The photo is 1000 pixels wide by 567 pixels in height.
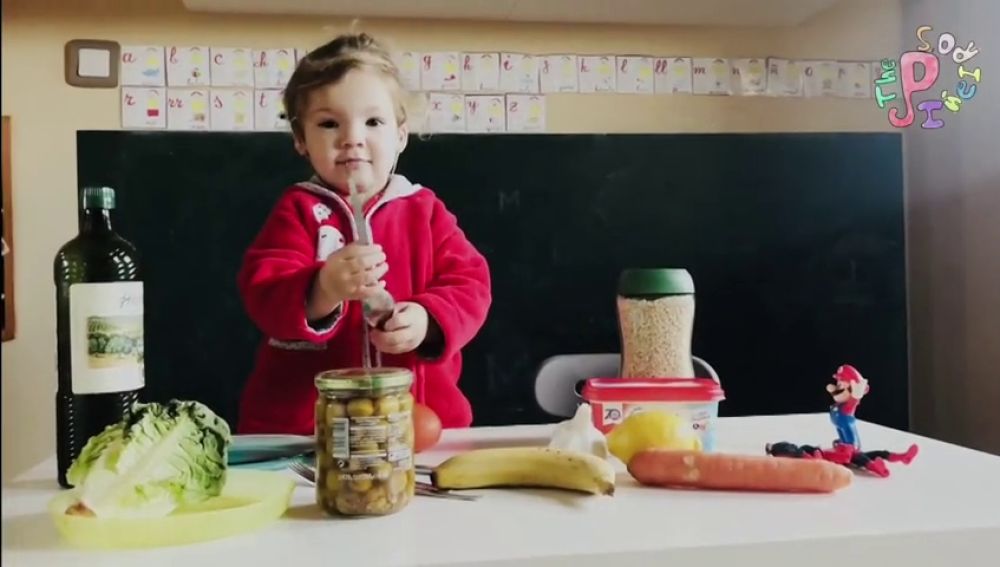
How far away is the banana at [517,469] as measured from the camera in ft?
2.24

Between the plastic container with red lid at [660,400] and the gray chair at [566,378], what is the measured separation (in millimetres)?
660

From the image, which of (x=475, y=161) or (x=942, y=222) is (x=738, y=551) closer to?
(x=475, y=161)

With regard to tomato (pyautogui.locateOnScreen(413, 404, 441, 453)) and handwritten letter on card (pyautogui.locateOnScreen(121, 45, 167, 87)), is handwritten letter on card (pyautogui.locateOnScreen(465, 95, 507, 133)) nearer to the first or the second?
handwritten letter on card (pyautogui.locateOnScreen(121, 45, 167, 87))

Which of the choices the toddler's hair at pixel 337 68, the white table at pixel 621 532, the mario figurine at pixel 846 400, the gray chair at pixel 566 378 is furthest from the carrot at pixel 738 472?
the gray chair at pixel 566 378

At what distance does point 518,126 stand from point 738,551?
158 centimetres

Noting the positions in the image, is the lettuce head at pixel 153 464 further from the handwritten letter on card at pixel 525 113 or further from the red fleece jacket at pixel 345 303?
the handwritten letter on card at pixel 525 113

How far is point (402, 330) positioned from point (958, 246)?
1601 mm

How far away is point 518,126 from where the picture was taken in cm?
205

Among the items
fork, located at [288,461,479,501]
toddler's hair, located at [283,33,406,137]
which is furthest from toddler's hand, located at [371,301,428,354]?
toddler's hair, located at [283,33,406,137]

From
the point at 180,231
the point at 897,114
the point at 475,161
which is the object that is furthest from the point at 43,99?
the point at 897,114

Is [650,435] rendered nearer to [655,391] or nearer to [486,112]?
[655,391]

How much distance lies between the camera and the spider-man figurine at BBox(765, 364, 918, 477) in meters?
0.76

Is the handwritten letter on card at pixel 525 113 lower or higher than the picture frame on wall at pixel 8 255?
higher

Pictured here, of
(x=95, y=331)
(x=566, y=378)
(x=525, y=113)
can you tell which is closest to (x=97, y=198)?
(x=95, y=331)
